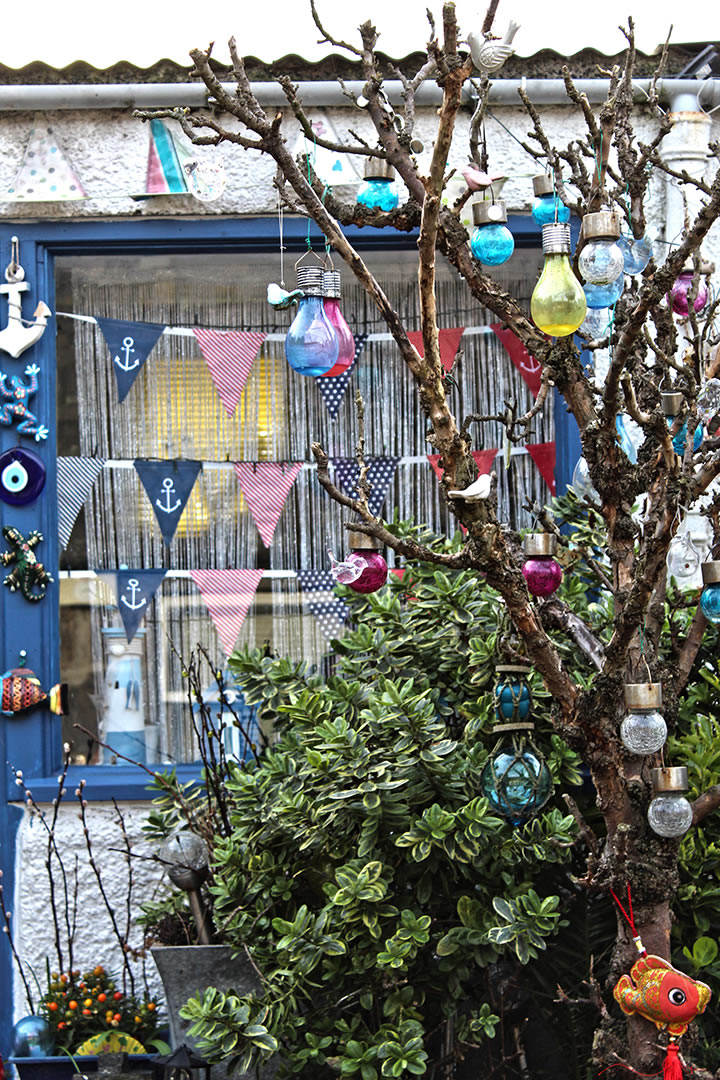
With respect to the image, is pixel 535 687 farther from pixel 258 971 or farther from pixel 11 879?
pixel 11 879

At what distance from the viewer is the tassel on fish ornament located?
8.87ft

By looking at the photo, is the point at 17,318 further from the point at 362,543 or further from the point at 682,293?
the point at 682,293

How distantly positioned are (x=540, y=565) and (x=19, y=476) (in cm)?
265

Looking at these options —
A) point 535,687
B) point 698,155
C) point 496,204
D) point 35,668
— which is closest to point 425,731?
point 535,687

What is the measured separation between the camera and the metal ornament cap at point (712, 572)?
2.86 m

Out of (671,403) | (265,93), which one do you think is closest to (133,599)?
(265,93)

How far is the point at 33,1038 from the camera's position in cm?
429

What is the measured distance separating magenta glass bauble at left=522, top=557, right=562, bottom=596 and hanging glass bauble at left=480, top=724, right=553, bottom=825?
1.29 ft

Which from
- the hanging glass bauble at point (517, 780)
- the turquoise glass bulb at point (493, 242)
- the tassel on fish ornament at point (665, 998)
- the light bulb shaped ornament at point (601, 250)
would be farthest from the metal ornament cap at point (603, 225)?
the tassel on fish ornament at point (665, 998)

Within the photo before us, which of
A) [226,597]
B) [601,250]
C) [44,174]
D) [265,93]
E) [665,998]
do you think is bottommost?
[665,998]

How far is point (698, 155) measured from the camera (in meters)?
4.84

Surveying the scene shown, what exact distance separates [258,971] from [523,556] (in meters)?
1.37

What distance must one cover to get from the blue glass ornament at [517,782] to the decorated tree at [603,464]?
0.17m

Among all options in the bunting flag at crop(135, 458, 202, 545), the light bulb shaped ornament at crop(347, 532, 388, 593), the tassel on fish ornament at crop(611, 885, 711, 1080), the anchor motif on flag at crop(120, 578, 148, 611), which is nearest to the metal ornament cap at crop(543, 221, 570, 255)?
the light bulb shaped ornament at crop(347, 532, 388, 593)
